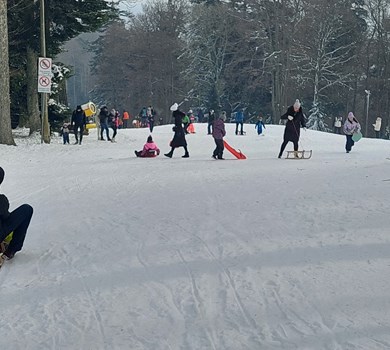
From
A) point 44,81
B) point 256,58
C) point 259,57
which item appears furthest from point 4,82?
point 259,57

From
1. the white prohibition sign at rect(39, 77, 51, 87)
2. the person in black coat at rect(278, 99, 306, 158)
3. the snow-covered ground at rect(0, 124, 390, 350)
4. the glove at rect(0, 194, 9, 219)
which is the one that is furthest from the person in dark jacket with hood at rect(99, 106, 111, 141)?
the glove at rect(0, 194, 9, 219)

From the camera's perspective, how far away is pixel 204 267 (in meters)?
6.27

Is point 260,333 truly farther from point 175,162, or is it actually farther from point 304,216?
point 175,162

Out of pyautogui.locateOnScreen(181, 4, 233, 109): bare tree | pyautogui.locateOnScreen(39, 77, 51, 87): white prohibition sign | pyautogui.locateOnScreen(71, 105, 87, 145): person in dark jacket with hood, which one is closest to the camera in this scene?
pyautogui.locateOnScreen(39, 77, 51, 87): white prohibition sign

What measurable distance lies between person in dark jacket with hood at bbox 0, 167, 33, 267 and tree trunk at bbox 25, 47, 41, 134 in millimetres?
19680

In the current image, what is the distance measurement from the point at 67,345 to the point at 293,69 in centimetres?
5051

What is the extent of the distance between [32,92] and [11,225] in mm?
19859

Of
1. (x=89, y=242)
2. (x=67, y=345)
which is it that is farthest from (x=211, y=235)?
(x=67, y=345)

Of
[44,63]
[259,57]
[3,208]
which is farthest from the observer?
Result: [259,57]

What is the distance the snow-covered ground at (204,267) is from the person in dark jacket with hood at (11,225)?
0.51 ft

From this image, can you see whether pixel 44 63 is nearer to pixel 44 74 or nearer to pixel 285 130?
pixel 44 74

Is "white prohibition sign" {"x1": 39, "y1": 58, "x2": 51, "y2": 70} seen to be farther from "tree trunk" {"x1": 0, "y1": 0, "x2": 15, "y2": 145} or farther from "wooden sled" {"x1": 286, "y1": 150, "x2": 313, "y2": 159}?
"wooden sled" {"x1": 286, "y1": 150, "x2": 313, "y2": 159}

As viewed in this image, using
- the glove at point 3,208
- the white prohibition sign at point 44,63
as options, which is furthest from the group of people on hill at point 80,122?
the glove at point 3,208

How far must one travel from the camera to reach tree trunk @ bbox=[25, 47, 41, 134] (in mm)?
25469
